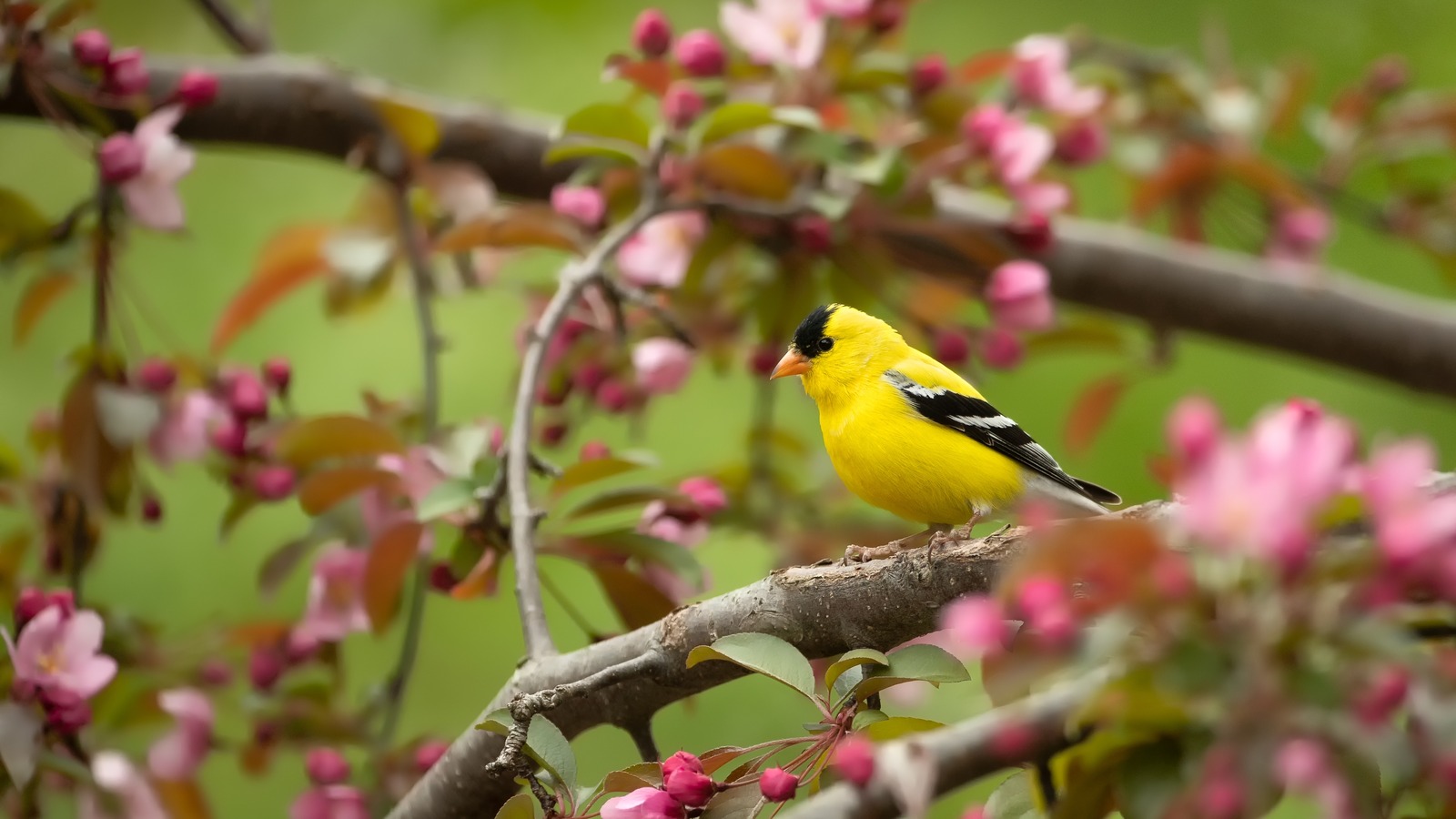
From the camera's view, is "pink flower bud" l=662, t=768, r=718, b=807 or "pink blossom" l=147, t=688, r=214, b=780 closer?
"pink flower bud" l=662, t=768, r=718, b=807

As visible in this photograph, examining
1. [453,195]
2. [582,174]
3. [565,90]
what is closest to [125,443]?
[453,195]

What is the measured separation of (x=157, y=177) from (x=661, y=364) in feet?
2.83

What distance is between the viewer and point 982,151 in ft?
7.24

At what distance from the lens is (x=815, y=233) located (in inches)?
83.7

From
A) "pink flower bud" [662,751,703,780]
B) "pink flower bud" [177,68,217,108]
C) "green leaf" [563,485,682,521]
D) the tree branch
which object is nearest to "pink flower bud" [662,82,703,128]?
"green leaf" [563,485,682,521]

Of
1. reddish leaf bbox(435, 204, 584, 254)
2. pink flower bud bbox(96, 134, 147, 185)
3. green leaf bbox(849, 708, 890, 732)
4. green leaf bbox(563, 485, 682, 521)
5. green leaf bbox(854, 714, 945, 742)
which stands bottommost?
green leaf bbox(849, 708, 890, 732)

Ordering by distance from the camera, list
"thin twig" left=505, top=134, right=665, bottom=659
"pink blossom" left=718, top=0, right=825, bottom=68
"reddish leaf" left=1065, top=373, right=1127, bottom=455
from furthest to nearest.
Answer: "reddish leaf" left=1065, top=373, right=1127, bottom=455
"pink blossom" left=718, top=0, right=825, bottom=68
"thin twig" left=505, top=134, right=665, bottom=659

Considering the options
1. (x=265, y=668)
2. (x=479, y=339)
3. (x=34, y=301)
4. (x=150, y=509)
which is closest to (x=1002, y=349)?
(x=265, y=668)

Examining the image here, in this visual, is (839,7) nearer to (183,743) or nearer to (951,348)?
(951,348)

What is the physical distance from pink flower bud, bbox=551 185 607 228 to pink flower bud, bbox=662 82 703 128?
0.65ft

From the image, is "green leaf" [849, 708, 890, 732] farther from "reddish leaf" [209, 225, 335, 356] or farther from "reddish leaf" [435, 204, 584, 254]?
"reddish leaf" [209, 225, 335, 356]

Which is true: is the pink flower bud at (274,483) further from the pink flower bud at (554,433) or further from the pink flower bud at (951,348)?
the pink flower bud at (951,348)

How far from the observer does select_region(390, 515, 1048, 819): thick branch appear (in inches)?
47.4

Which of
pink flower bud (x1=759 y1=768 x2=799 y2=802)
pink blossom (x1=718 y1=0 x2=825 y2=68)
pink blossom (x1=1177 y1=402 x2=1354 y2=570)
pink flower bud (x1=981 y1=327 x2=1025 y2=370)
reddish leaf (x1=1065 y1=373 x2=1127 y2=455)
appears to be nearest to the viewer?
pink blossom (x1=1177 y1=402 x2=1354 y2=570)
